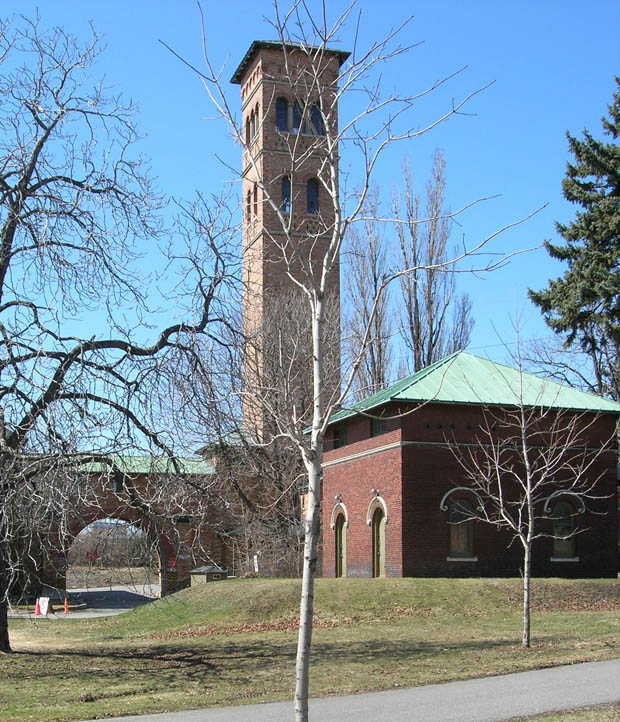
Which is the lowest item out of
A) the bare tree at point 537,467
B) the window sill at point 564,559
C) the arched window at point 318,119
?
the window sill at point 564,559

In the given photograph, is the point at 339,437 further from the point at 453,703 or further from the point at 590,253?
the point at 453,703

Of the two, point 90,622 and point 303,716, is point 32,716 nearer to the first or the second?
point 303,716

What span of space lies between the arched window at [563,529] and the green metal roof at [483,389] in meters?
3.46

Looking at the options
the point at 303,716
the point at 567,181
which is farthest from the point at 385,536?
the point at 303,716

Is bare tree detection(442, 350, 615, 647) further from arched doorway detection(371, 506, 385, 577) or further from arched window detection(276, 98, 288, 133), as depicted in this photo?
arched window detection(276, 98, 288, 133)

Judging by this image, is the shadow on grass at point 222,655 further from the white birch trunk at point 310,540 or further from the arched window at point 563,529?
the arched window at point 563,529

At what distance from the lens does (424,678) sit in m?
13.3

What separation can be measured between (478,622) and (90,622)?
1314cm

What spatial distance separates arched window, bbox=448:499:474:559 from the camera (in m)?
30.4

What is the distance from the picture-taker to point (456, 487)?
30.3m

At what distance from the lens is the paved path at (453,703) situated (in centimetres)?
1042

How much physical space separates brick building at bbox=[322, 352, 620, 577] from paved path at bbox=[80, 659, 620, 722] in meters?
16.7

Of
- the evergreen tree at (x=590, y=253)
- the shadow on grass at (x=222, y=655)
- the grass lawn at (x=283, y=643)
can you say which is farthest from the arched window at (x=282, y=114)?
the shadow on grass at (x=222, y=655)

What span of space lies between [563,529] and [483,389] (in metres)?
5.39
